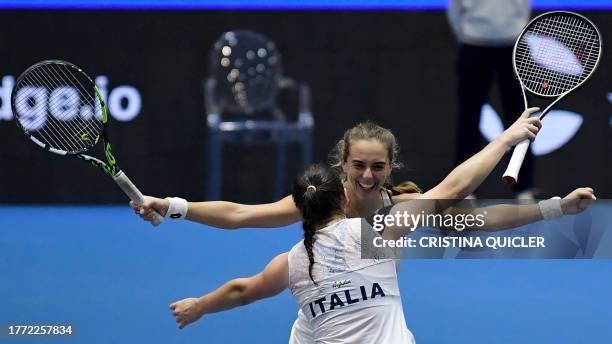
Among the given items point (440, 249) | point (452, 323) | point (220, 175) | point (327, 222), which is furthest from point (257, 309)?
point (220, 175)

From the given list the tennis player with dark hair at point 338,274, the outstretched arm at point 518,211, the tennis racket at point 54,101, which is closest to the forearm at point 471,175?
the outstretched arm at point 518,211

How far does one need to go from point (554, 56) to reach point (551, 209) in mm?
1846

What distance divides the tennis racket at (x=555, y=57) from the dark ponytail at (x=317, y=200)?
1293 millimetres

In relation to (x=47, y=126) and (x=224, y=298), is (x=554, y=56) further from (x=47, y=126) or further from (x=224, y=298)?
(x=47, y=126)

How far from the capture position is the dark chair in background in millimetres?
9516

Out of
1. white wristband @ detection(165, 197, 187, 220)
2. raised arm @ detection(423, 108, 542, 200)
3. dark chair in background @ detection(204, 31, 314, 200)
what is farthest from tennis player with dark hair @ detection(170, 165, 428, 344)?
dark chair in background @ detection(204, 31, 314, 200)

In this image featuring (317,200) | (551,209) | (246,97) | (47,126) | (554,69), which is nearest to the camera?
(317,200)

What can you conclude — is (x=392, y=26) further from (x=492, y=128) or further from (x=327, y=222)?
(x=327, y=222)

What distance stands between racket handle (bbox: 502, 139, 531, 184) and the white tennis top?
1.80 feet

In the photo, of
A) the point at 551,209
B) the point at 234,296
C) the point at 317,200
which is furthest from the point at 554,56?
the point at 234,296

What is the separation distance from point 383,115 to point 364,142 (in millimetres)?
5766

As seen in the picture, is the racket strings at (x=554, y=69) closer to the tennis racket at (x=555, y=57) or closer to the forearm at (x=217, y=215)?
the tennis racket at (x=555, y=57)

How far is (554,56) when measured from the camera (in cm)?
564

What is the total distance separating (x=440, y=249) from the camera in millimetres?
4434
